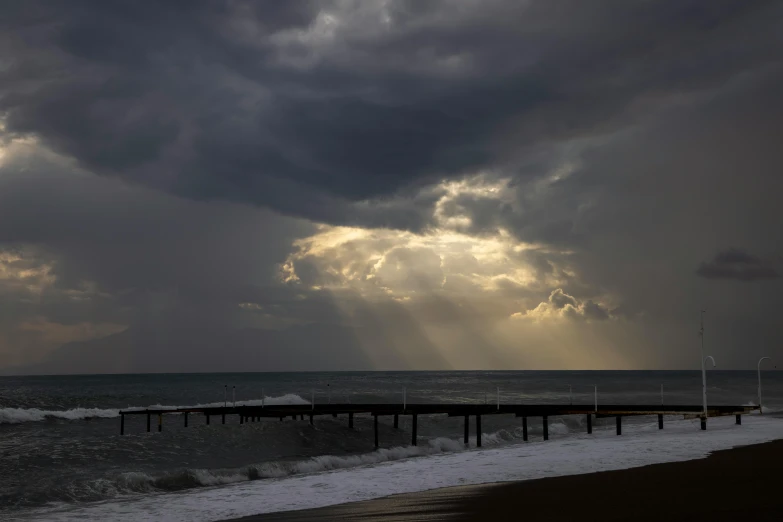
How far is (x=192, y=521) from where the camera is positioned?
15.3m

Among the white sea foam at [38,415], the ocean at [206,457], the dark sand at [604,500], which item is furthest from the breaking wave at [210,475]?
the white sea foam at [38,415]

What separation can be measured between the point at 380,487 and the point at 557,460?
8.67 m

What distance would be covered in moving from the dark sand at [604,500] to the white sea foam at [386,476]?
1.54 m

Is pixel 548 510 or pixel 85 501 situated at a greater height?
pixel 548 510

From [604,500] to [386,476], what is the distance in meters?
9.22

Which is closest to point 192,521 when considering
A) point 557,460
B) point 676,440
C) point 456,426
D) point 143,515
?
point 143,515

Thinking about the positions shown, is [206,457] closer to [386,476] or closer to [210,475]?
[210,475]

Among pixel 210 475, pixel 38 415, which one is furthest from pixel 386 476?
pixel 38 415

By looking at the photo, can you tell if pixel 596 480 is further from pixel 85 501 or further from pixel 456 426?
pixel 456 426

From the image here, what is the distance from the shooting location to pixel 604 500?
14.6 metres

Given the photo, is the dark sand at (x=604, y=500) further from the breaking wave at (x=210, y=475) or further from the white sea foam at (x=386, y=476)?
the breaking wave at (x=210, y=475)

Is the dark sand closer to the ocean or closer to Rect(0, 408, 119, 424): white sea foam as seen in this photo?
the ocean

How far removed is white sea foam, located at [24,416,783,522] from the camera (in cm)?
1703

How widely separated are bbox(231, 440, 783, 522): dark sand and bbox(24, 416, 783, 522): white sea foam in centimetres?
154
